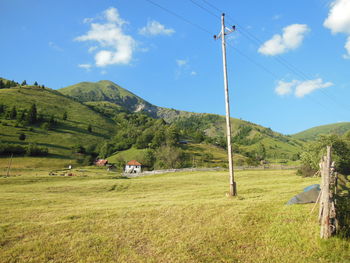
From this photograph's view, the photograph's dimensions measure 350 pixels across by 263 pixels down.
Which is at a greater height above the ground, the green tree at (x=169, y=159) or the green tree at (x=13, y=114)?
the green tree at (x=13, y=114)

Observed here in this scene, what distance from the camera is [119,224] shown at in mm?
13039

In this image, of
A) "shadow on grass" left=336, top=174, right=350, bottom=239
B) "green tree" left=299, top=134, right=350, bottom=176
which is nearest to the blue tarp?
"shadow on grass" left=336, top=174, right=350, bottom=239

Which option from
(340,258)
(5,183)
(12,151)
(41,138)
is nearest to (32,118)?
(41,138)

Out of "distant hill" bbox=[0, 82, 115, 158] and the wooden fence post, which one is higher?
"distant hill" bbox=[0, 82, 115, 158]

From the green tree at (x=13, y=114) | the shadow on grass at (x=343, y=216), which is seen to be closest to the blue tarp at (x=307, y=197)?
the shadow on grass at (x=343, y=216)

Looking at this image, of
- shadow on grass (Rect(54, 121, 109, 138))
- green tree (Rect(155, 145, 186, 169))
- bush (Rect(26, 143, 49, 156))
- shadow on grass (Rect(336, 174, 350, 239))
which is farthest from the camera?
shadow on grass (Rect(54, 121, 109, 138))

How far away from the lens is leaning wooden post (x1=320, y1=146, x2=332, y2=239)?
33.0 ft

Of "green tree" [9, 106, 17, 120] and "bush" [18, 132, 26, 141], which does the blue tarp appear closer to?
"bush" [18, 132, 26, 141]

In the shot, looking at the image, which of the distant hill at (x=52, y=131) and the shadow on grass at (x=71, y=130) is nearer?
the distant hill at (x=52, y=131)

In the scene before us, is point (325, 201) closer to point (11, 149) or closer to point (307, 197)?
point (307, 197)

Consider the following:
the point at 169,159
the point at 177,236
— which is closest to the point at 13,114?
the point at 169,159

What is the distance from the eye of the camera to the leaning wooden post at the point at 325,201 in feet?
33.0

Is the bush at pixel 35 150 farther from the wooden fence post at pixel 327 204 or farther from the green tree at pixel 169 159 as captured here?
the wooden fence post at pixel 327 204

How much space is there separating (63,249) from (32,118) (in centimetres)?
17181
